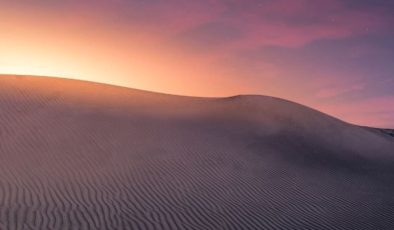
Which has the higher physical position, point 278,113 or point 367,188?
point 278,113

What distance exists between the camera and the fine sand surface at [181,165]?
9.42 meters

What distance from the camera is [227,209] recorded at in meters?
10.1

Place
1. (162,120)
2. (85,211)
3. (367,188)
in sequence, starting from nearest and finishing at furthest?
(85,211), (367,188), (162,120)

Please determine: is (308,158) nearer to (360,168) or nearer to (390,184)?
(360,168)

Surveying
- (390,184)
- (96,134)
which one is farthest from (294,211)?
(96,134)

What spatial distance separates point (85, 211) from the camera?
30.0 ft

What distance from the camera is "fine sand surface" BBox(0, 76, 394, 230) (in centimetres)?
942

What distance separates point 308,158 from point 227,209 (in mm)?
8227

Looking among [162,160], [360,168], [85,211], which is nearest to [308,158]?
[360,168]

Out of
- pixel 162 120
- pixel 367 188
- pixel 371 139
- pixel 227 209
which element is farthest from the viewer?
pixel 371 139

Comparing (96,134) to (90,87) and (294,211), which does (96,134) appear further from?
(90,87)

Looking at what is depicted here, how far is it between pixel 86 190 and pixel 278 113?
15192 millimetres

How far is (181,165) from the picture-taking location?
14.3 m

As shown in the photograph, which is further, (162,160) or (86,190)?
(162,160)
